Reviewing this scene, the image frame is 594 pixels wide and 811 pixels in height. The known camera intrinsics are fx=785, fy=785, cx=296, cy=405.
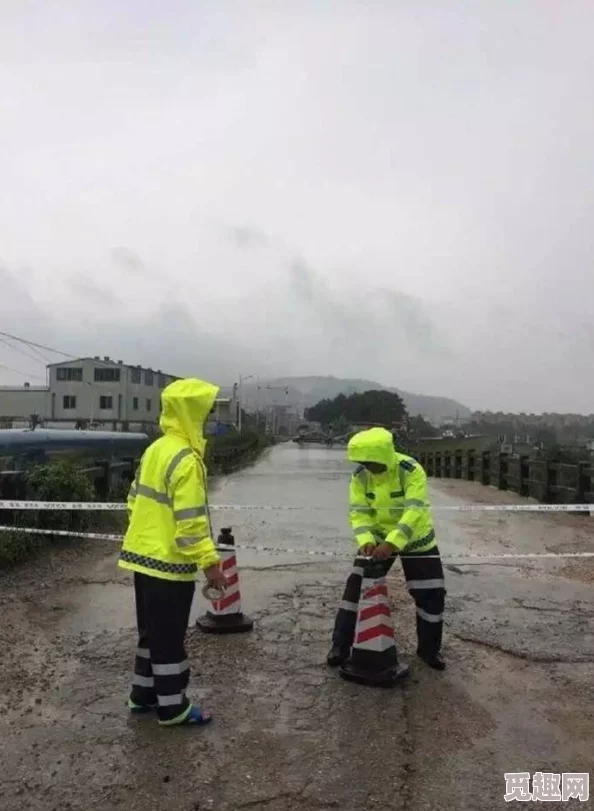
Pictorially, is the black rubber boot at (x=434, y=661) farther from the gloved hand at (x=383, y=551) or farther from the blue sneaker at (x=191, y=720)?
the blue sneaker at (x=191, y=720)

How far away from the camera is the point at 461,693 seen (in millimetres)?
4801

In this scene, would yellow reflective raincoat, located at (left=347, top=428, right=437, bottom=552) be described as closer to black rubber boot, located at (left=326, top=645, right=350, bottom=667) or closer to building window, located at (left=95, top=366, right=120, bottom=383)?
black rubber boot, located at (left=326, top=645, right=350, bottom=667)

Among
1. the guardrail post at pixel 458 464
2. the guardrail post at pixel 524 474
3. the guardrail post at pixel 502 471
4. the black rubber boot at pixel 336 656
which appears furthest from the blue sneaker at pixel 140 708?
the guardrail post at pixel 458 464

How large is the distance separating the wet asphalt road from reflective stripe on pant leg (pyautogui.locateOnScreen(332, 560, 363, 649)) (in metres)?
0.22

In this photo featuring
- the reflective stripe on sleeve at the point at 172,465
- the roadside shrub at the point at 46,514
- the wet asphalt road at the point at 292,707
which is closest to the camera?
the wet asphalt road at the point at 292,707

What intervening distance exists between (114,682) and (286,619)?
6.27 feet

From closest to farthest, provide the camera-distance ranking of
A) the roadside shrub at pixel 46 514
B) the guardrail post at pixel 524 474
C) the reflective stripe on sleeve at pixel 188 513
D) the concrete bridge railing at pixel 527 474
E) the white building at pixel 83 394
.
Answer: the reflective stripe on sleeve at pixel 188 513 → the roadside shrub at pixel 46 514 → the concrete bridge railing at pixel 527 474 → the guardrail post at pixel 524 474 → the white building at pixel 83 394

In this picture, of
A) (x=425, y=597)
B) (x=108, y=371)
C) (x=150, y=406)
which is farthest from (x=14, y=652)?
(x=150, y=406)

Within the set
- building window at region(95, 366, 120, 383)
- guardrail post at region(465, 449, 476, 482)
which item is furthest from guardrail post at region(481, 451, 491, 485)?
building window at region(95, 366, 120, 383)

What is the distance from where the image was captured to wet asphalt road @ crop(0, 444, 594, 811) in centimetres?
355

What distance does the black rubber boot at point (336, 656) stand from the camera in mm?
5234

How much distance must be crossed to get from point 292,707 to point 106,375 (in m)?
79.2

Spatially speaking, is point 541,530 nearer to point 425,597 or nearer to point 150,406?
point 425,597

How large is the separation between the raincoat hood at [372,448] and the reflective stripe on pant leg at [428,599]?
731 millimetres
